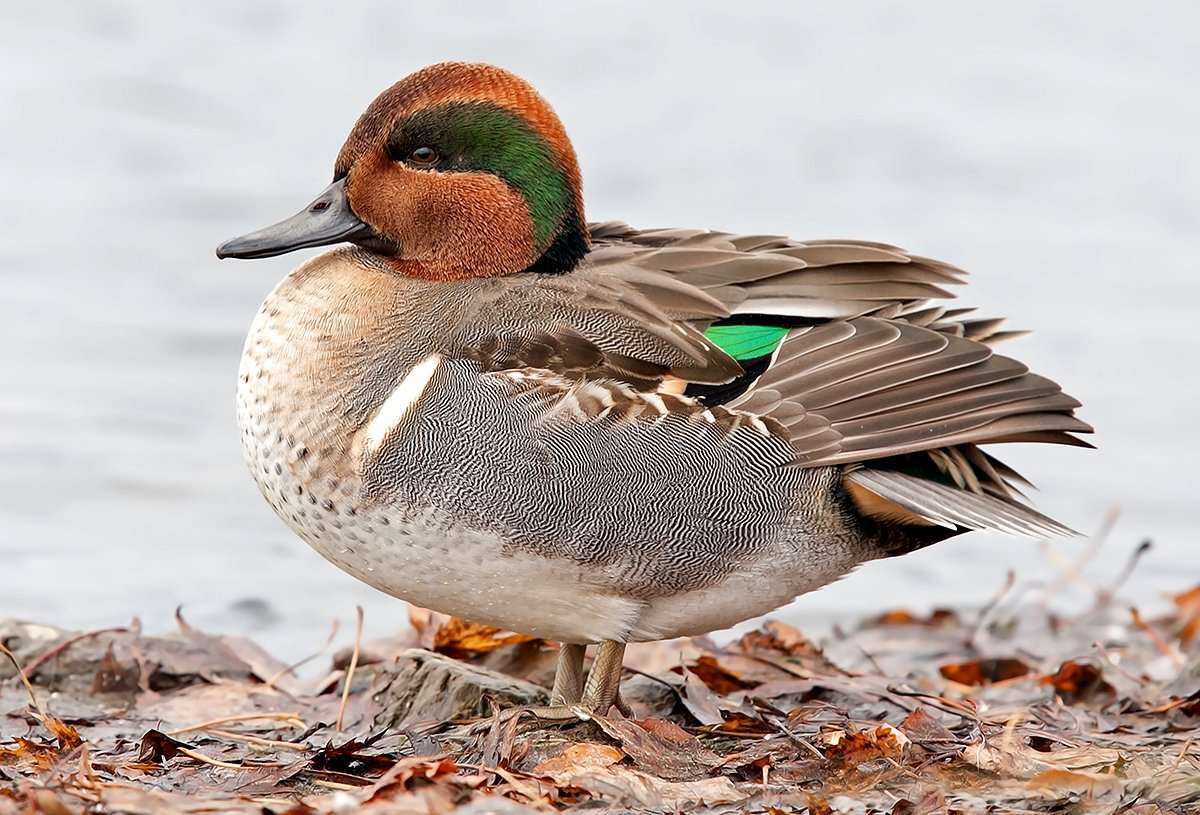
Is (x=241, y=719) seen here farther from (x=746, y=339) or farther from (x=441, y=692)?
(x=746, y=339)

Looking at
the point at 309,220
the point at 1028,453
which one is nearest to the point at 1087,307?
the point at 1028,453

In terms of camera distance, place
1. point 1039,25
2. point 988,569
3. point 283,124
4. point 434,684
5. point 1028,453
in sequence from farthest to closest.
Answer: point 1039,25 < point 283,124 < point 1028,453 < point 988,569 < point 434,684

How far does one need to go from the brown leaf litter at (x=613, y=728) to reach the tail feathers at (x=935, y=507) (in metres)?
0.50

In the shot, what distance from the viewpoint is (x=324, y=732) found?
4.97m

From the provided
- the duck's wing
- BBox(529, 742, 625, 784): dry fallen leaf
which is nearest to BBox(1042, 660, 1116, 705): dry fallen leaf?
the duck's wing

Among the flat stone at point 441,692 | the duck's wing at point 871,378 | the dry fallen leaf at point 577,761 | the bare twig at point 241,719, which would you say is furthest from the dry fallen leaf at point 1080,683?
the bare twig at point 241,719

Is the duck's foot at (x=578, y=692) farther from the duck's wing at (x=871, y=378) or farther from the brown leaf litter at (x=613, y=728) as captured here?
the duck's wing at (x=871, y=378)

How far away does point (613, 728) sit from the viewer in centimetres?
429

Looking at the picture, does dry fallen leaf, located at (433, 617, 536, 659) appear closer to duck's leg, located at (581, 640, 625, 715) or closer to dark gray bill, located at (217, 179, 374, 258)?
duck's leg, located at (581, 640, 625, 715)

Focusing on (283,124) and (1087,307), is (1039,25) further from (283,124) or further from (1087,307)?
(283,124)

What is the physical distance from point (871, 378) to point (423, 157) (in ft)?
4.32

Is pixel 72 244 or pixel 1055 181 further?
pixel 1055 181

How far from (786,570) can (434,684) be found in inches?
41.8

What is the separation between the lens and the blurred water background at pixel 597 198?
7.70 metres
